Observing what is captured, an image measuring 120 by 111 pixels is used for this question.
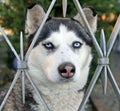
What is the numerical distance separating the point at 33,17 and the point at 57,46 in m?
0.27

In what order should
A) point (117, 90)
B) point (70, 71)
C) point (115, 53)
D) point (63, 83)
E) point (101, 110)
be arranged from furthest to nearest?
point (115, 53), point (101, 110), point (63, 83), point (70, 71), point (117, 90)

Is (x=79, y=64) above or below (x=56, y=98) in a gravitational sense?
above

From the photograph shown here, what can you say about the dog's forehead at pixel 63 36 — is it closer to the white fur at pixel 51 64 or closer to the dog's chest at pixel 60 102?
the white fur at pixel 51 64

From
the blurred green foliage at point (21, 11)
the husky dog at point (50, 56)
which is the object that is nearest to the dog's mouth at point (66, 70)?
the husky dog at point (50, 56)

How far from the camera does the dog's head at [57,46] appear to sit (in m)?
2.89

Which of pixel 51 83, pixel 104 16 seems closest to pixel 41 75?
pixel 51 83

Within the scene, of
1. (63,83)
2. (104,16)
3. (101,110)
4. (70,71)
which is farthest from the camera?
(104,16)

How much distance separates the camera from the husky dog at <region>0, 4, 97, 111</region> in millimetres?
2984

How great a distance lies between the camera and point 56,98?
3.07 metres

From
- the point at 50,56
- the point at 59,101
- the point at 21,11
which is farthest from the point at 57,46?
the point at 21,11

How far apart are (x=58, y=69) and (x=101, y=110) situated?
109 inches

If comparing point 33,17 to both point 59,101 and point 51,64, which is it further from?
Answer: point 59,101

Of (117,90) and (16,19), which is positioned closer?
(117,90)

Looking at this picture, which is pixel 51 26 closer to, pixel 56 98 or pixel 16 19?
pixel 56 98
